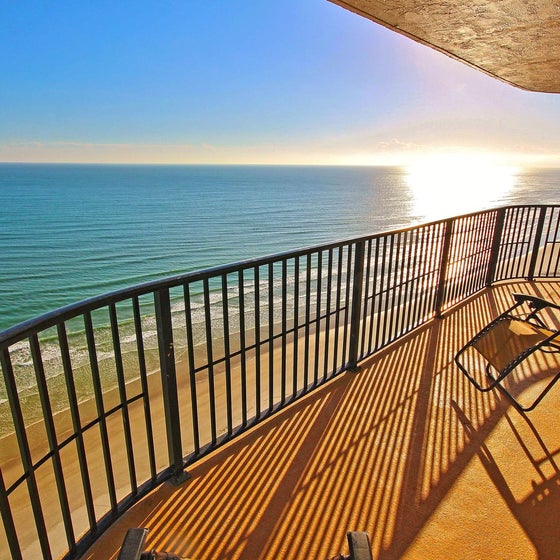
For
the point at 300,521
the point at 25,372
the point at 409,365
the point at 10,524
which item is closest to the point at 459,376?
the point at 409,365

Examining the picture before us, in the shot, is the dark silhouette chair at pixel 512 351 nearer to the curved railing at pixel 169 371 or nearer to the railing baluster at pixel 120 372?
the curved railing at pixel 169 371

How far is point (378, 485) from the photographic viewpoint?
2.03m

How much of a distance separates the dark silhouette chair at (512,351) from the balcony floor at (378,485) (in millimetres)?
175

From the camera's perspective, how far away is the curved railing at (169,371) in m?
1.53

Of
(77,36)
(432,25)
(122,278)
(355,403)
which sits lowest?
(122,278)

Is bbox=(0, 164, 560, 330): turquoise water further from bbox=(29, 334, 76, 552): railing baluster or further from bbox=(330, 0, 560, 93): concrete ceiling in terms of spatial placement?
bbox=(29, 334, 76, 552): railing baluster

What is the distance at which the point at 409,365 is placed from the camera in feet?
10.9

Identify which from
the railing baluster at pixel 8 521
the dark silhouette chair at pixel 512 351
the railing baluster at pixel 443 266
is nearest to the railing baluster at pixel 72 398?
the railing baluster at pixel 8 521

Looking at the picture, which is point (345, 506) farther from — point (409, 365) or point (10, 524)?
point (409, 365)

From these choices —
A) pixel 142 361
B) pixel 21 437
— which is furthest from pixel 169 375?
pixel 21 437

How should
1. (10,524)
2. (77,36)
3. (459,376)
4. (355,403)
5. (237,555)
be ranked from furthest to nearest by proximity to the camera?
(77,36)
(459,376)
(355,403)
(237,555)
(10,524)

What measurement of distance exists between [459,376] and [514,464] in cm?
102

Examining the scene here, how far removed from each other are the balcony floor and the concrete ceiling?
8.06 feet

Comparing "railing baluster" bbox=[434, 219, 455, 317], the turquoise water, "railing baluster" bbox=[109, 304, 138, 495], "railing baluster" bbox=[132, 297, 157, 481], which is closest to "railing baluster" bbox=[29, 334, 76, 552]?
"railing baluster" bbox=[109, 304, 138, 495]
